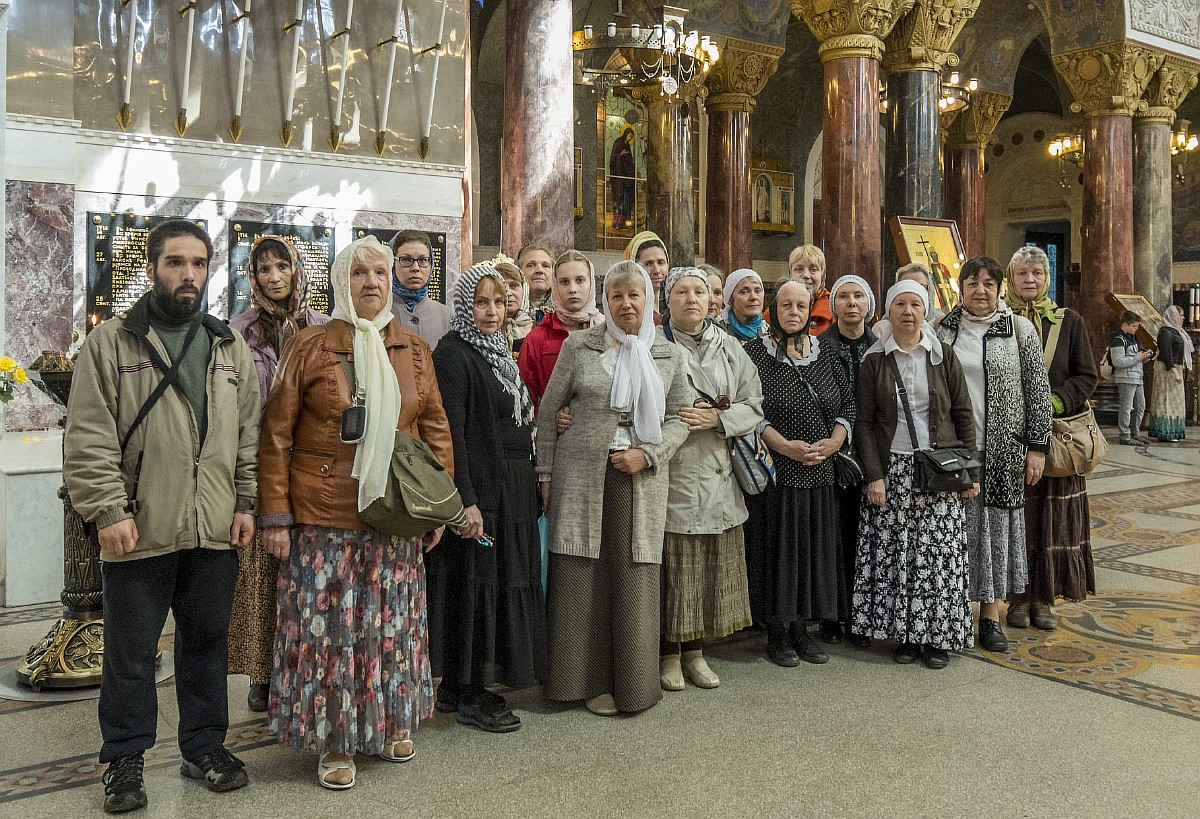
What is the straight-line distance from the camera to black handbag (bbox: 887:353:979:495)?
4305mm

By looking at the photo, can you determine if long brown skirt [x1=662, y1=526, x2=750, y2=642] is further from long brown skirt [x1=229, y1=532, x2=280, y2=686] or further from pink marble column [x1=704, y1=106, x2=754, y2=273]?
pink marble column [x1=704, y1=106, x2=754, y2=273]

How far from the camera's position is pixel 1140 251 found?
1506 centimetres

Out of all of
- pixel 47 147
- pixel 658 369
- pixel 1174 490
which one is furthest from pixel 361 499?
pixel 1174 490

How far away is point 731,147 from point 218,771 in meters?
13.0

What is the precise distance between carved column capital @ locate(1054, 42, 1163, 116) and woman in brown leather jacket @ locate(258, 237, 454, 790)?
14.2 meters

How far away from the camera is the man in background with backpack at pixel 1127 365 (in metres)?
13.8

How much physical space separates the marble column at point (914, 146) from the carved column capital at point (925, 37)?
0.08 meters

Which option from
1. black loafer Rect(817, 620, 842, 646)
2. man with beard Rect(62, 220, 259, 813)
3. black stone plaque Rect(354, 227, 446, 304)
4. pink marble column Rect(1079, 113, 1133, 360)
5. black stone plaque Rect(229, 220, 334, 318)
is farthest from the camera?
pink marble column Rect(1079, 113, 1133, 360)

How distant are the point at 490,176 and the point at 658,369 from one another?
14160 mm

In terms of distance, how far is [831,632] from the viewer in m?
4.82

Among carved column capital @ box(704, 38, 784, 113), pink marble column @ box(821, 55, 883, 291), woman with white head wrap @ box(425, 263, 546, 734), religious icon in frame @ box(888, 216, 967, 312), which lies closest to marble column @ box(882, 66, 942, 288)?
pink marble column @ box(821, 55, 883, 291)

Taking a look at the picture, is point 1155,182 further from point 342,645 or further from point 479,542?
point 342,645

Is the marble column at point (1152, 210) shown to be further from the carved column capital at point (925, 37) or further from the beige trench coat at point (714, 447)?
the beige trench coat at point (714, 447)

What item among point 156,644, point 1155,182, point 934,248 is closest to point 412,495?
point 156,644
